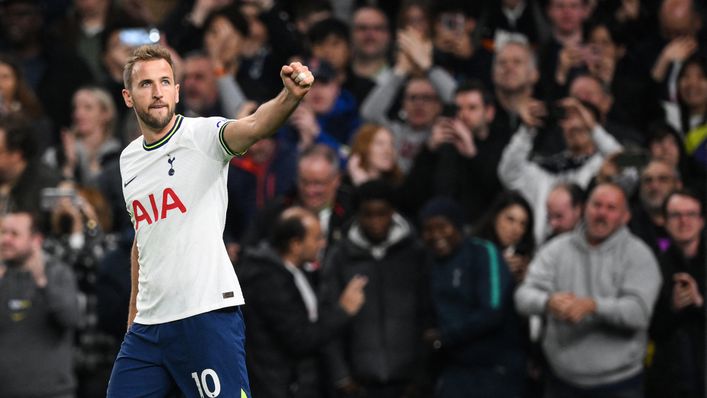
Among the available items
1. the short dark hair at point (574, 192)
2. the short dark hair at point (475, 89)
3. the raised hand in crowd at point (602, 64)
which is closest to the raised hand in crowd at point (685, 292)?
the short dark hair at point (574, 192)

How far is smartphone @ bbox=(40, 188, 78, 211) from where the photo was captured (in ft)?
37.2

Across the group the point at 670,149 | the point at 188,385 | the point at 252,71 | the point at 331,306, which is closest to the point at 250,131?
the point at 188,385

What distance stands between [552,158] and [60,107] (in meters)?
5.17

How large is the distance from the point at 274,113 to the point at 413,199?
5653 mm

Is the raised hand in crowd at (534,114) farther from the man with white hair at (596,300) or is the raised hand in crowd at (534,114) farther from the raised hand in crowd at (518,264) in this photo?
the man with white hair at (596,300)

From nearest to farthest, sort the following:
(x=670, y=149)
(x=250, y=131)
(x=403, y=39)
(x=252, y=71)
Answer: (x=250, y=131) < (x=670, y=149) < (x=403, y=39) < (x=252, y=71)

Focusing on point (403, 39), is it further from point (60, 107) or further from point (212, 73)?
point (60, 107)

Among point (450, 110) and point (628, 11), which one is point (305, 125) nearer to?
point (450, 110)

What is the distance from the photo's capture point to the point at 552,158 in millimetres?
11367

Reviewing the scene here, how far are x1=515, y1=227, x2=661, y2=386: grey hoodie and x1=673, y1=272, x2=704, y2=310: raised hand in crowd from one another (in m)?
0.16

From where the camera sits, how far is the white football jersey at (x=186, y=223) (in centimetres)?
650

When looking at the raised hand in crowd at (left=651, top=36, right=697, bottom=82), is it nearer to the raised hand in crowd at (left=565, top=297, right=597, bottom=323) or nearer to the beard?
the raised hand in crowd at (left=565, top=297, right=597, bottom=323)

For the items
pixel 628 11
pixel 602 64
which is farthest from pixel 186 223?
pixel 628 11

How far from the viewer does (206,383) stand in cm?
650
